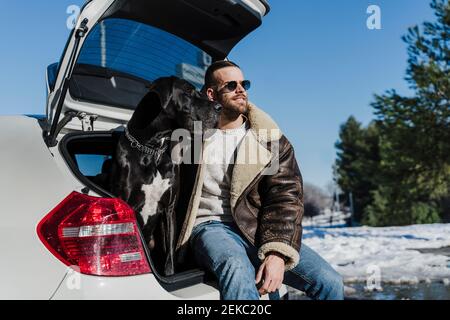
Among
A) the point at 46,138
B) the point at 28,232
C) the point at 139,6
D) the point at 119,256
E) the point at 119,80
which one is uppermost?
the point at 139,6

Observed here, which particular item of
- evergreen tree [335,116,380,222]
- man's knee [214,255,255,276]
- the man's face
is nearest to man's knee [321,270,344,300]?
man's knee [214,255,255,276]

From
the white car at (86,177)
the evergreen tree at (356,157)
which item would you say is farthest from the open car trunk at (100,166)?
the evergreen tree at (356,157)

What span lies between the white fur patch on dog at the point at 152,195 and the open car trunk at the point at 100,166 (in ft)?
0.88

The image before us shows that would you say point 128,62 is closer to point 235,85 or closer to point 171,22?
point 171,22

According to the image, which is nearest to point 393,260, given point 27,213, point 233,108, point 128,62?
point 233,108

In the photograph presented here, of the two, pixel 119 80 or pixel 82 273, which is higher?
pixel 119 80

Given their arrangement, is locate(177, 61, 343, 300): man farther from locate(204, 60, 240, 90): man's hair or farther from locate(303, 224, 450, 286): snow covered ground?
locate(303, 224, 450, 286): snow covered ground

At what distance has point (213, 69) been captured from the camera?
346cm

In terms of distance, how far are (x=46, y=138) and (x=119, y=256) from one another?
0.77 meters

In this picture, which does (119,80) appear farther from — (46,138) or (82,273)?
(82,273)

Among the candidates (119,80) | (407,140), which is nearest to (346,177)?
(407,140)

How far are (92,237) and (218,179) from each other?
1.16 m
